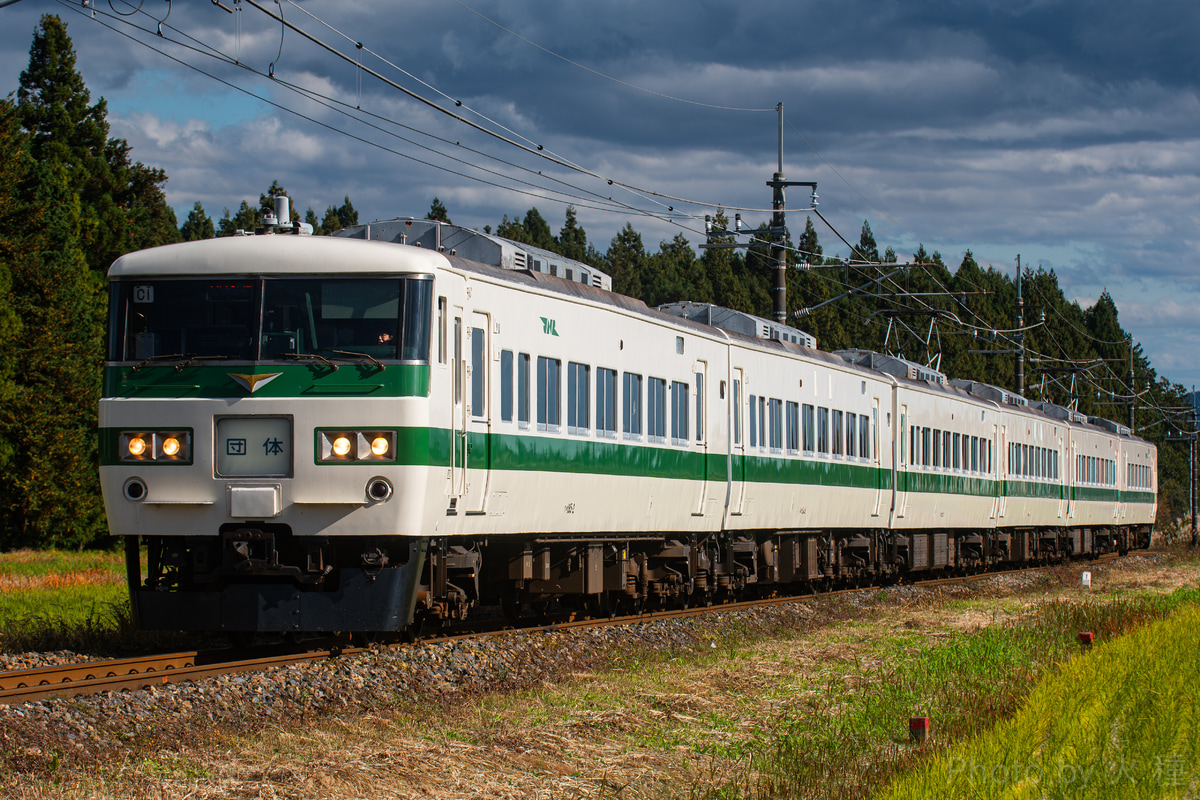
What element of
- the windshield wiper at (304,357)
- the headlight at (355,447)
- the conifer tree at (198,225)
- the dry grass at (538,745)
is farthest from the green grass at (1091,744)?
the conifer tree at (198,225)

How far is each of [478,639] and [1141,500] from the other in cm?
A: 4053

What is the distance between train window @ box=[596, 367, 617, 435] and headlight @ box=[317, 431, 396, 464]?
395cm

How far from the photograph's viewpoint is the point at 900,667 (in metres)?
12.3

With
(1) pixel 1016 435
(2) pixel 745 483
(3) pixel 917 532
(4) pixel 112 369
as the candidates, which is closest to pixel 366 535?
(4) pixel 112 369

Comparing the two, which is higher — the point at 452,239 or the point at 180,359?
the point at 452,239

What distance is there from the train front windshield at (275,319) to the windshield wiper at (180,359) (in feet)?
0.05

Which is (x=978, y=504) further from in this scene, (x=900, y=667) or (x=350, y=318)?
(x=350, y=318)

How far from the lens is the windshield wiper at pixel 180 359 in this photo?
1107 cm

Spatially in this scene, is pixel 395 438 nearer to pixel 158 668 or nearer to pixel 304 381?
pixel 304 381

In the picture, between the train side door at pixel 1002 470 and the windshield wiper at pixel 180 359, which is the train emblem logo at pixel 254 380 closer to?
the windshield wiper at pixel 180 359

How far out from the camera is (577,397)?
46.3 feet

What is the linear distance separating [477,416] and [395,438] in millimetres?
1309

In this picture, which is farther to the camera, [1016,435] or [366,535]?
[1016,435]

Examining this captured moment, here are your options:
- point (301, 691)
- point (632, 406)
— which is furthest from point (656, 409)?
point (301, 691)
